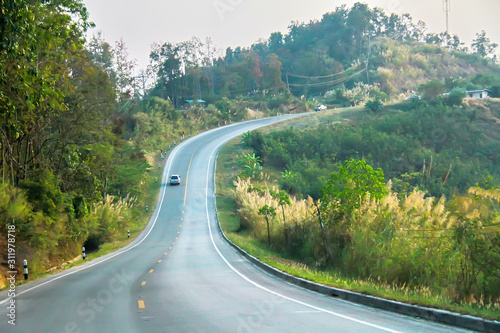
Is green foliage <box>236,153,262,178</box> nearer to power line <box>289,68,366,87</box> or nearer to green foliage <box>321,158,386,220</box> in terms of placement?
green foliage <box>321,158,386,220</box>

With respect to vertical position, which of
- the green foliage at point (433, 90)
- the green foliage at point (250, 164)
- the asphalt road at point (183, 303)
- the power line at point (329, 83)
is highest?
the power line at point (329, 83)

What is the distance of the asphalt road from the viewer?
8.92 meters

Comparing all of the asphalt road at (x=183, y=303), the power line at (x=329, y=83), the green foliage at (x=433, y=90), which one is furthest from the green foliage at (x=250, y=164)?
the power line at (x=329, y=83)

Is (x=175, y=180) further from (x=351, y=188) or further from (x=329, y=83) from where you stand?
(x=329, y=83)

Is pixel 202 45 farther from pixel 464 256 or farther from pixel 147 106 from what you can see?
pixel 464 256

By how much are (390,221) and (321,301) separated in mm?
5859

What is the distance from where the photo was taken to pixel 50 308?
37.4 ft

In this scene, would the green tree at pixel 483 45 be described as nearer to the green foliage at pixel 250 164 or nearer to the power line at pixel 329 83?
the power line at pixel 329 83

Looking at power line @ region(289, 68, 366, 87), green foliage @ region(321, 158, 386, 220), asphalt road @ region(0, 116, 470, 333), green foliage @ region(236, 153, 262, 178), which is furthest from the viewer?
power line @ region(289, 68, 366, 87)

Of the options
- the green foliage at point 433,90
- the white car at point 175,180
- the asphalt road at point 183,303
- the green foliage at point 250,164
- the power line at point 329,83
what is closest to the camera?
the asphalt road at point 183,303

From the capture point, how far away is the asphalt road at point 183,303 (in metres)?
8.92

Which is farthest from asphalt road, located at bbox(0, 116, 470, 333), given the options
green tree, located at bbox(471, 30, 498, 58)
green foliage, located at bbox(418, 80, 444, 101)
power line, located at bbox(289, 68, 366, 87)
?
green tree, located at bbox(471, 30, 498, 58)

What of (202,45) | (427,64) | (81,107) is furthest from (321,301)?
(427,64)

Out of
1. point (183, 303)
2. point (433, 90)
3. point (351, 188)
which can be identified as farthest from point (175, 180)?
point (433, 90)
